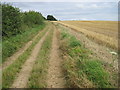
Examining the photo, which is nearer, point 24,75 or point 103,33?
point 24,75

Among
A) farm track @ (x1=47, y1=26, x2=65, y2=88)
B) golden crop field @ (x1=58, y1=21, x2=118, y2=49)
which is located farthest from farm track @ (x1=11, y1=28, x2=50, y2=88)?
golden crop field @ (x1=58, y1=21, x2=118, y2=49)

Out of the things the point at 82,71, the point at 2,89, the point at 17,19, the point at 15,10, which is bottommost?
the point at 2,89

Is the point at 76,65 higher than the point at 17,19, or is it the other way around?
the point at 17,19

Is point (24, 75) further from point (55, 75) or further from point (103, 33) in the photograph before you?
point (103, 33)

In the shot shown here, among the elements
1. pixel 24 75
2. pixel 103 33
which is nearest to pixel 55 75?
pixel 24 75

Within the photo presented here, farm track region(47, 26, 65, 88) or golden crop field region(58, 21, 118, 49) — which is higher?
golden crop field region(58, 21, 118, 49)

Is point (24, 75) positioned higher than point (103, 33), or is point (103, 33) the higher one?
point (103, 33)

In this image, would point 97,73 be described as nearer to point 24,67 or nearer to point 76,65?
point 76,65

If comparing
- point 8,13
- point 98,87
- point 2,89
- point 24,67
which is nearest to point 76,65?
point 98,87

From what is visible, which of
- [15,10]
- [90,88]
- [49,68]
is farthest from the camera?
[15,10]

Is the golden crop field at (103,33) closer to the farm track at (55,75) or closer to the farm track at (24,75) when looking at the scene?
the farm track at (55,75)

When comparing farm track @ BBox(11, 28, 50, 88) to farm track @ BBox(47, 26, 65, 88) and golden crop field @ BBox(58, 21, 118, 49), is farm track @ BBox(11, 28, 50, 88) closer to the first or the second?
farm track @ BBox(47, 26, 65, 88)

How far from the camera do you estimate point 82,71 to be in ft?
17.6

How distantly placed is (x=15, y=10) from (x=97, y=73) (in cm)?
1333
